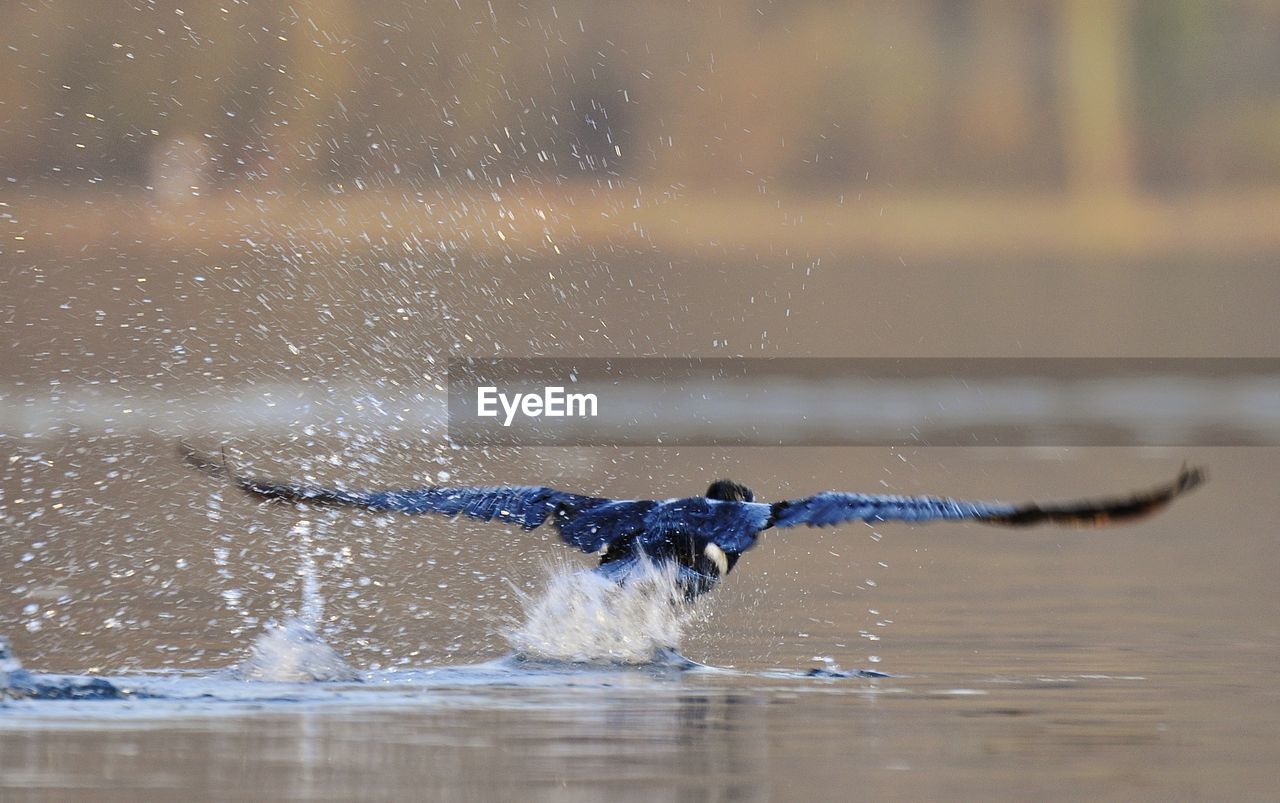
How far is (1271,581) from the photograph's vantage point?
13.2 m

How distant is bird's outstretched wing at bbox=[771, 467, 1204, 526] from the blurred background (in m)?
Answer: 16.6

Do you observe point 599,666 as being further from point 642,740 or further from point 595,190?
point 595,190

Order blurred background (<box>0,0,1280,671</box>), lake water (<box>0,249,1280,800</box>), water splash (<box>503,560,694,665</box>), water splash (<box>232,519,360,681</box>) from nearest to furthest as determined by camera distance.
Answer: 1. lake water (<box>0,249,1280,800</box>)
2. water splash (<box>232,519,360,681</box>)
3. water splash (<box>503,560,694,665</box>)
4. blurred background (<box>0,0,1280,671</box>)

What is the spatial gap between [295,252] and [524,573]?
3445cm

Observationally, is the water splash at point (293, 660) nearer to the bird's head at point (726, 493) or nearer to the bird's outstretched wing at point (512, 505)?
the bird's outstretched wing at point (512, 505)

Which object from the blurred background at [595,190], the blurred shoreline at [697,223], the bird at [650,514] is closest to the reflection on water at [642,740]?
the bird at [650,514]

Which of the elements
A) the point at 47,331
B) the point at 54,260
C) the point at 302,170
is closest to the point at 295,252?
the point at 302,170

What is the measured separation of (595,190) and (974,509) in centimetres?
3789

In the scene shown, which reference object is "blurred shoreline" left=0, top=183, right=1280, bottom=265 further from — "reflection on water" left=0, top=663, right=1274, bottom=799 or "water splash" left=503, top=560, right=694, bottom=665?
"reflection on water" left=0, top=663, right=1274, bottom=799

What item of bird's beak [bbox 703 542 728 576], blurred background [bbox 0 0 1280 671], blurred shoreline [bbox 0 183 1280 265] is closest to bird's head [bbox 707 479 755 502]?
bird's beak [bbox 703 542 728 576]

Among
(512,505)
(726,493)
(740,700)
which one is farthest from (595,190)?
(740,700)

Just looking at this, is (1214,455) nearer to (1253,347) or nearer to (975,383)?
(975,383)

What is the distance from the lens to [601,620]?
32.3ft

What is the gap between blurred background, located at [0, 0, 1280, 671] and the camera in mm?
35250
